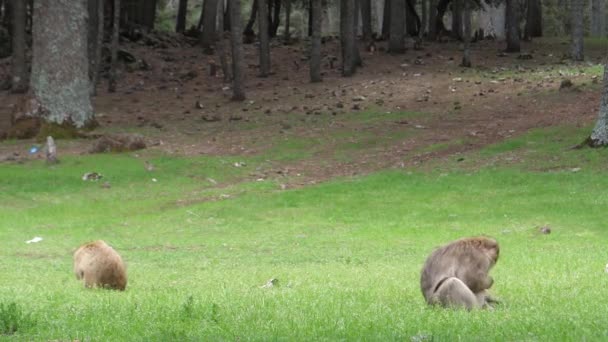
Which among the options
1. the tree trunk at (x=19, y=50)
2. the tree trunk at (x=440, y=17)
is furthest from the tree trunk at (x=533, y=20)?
the tree trunk at (x=19, y=50)

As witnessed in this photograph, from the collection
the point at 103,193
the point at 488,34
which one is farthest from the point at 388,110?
the point at 488,34

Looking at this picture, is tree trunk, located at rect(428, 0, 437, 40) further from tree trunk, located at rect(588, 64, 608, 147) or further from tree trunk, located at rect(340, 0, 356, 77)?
tree trunk, located at rect(588, 64, 608, 147)

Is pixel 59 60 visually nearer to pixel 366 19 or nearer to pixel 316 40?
pixel 316 40

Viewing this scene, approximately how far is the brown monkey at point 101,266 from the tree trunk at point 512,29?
36133 mm

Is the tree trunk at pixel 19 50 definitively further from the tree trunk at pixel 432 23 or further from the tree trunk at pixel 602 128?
the tree trunk at pixel 602 128

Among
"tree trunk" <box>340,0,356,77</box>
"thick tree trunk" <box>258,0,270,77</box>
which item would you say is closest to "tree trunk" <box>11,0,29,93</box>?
"thick tree trunk" <box>258,0,270,77</box>

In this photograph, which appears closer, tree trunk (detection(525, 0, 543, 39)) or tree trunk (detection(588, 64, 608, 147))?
tree trunk (detection(588, 64, 608, 147))

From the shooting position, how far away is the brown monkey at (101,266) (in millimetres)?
11344

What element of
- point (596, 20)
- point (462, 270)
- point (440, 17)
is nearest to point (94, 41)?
point (440, 17)

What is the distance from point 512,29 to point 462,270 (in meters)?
37.9

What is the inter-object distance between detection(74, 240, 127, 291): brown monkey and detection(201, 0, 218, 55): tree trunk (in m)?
37.7

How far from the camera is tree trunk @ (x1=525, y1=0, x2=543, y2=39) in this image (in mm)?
50969

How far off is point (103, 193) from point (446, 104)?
15.0m

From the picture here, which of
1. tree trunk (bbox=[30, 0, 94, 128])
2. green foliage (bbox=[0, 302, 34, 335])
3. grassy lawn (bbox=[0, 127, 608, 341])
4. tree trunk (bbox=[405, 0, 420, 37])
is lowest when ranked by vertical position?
grassy lawn (bbox=[0, 127, 608, 341])
